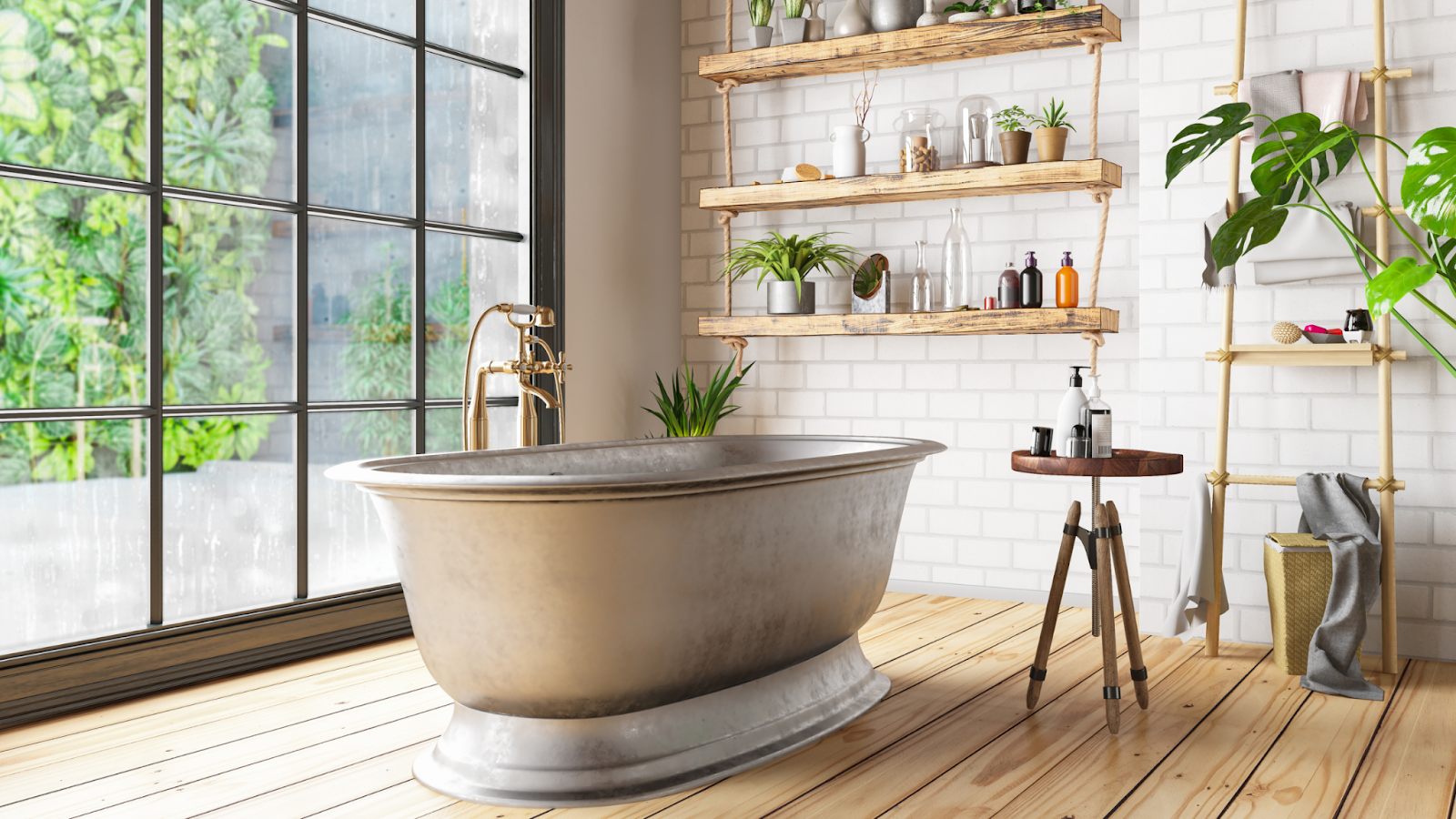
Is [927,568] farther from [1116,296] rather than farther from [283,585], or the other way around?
[283,585]

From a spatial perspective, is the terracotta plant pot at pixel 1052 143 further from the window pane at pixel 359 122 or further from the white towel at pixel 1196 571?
the window pane at pixel 359 122

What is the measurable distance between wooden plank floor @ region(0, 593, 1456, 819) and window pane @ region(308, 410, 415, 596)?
34 centimetres

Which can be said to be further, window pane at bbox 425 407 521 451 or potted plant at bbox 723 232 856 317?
potted plant at bbox 723 232 856 317

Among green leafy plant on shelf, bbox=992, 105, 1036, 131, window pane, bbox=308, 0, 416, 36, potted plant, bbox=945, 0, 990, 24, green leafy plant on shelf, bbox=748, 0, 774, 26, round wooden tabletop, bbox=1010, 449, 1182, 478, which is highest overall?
green leafy plant on shelf, bbox=748, 0, 774, 26

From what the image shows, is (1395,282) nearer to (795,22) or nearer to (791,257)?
(791,257)

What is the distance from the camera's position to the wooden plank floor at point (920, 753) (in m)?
2.20

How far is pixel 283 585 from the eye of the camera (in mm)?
3408

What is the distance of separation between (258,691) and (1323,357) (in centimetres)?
303

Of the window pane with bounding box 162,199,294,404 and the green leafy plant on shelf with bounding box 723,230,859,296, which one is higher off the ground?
the green leafy plant on shelf with bounding box 723,230,859,296

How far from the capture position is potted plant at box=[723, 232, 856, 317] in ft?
14.6

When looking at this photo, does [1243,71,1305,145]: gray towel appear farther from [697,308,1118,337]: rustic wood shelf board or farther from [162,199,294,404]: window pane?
[162,199,294,404]: window pane

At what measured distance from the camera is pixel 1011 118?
13.6ft

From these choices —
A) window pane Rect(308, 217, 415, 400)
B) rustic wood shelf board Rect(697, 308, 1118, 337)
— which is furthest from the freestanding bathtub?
rustic wood shelf board Rect(697, 308, 1118, 337)

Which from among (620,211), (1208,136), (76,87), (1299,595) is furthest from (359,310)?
(1299,595)
